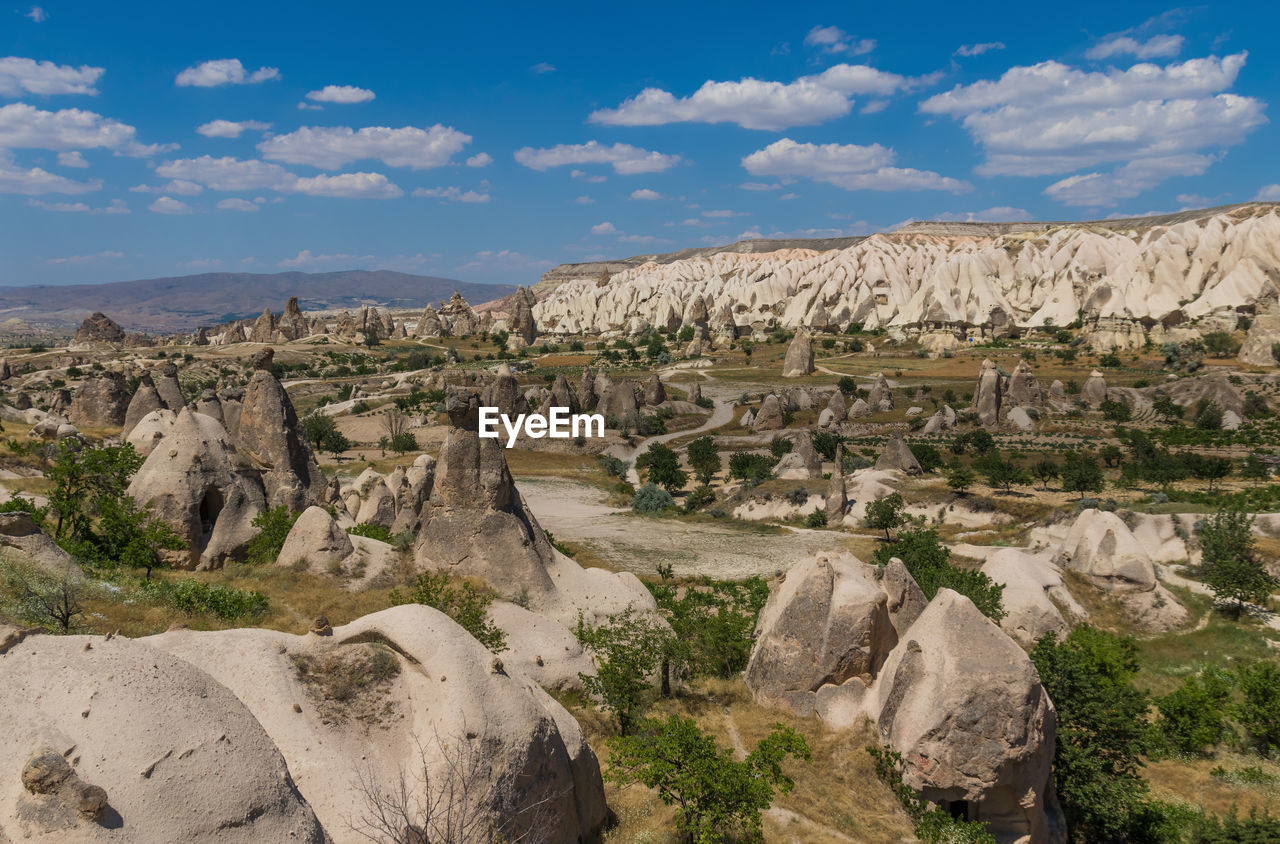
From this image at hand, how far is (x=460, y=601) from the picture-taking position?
1387cm

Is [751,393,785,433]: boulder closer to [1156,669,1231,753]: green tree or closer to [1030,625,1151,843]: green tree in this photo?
[1156,669,1231,753]: green tree

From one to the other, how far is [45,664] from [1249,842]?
643 inches

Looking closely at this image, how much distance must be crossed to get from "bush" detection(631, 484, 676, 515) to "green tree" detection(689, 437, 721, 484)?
6.25 meters

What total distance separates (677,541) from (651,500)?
8.31 meters

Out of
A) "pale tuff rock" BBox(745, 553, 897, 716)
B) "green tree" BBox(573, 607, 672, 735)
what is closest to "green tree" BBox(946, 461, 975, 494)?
"pale tuff rock" BBox(745, 553, 897, 716)

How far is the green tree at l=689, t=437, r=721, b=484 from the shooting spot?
5078cm

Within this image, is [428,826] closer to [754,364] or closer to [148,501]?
[148,501]

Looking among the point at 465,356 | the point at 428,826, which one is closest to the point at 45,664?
the point at 428,826

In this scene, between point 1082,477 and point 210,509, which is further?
point 1082,477

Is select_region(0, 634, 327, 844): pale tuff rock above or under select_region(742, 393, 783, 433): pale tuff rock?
above

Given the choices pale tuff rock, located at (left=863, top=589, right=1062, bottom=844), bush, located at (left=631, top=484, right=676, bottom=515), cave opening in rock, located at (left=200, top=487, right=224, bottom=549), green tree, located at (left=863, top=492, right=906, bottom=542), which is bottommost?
bush, located at (left=631, top=484, right=676, bottom=515)

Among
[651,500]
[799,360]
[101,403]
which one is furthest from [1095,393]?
[101,403]

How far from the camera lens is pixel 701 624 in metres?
17.7

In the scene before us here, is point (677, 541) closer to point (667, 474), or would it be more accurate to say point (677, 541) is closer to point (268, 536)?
point (667, 474)
